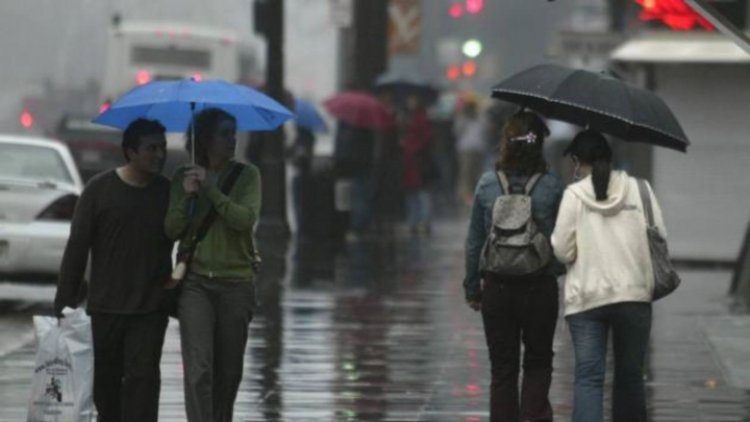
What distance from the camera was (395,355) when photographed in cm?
1521

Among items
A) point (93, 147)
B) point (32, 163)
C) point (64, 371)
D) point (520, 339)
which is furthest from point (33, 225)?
point (93, 147)

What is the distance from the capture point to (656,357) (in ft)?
50.1

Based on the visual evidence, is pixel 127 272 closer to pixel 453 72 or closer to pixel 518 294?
pixel 518 294

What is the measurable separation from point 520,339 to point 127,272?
6.66 feet

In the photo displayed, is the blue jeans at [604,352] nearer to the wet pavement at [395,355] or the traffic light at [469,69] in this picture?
the wet pavement at [395,355]

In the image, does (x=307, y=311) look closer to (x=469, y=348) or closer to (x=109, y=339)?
(x=469, y=348)

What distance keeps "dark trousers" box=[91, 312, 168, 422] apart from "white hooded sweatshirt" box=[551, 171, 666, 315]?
1.96m

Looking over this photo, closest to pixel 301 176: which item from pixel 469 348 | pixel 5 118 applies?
pixel 469 348

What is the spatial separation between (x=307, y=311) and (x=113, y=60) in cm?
3118

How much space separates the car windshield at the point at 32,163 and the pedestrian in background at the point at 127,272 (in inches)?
368

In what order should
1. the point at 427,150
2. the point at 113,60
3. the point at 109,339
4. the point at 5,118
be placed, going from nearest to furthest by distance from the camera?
the point at 109,339 < the point at 427,150 < the point at 113,60 < the point at 5,118

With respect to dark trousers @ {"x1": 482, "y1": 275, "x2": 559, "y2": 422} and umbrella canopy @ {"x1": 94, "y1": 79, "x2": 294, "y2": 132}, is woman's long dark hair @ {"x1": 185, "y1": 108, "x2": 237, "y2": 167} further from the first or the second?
dark trousers @ {"x1": 482, "y1": 275, "x2": 559, "y2": 422}

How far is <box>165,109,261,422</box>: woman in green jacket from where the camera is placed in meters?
9.96

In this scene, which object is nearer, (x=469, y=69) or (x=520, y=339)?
(x=520, y=339)
